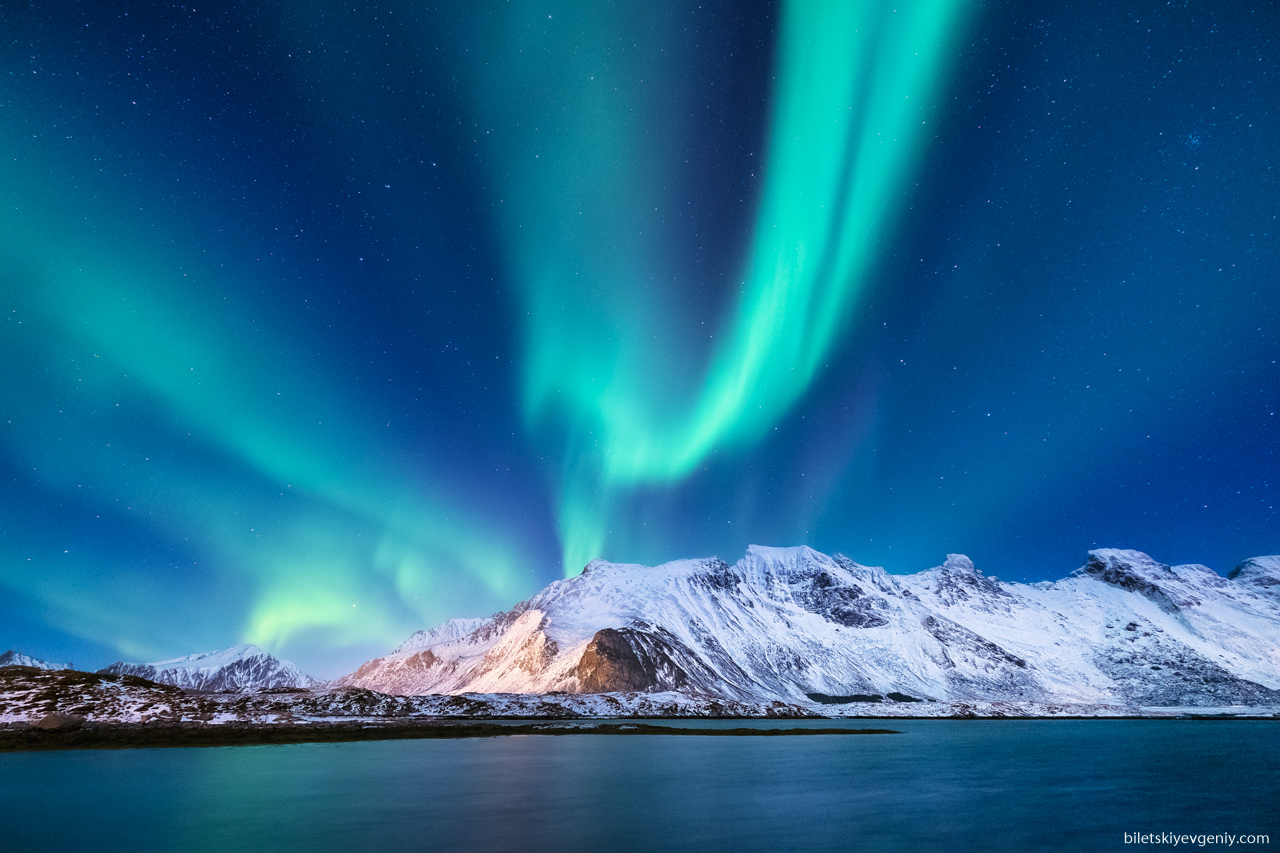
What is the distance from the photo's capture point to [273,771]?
159 ft

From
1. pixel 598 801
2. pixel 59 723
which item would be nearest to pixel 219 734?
pixel 59 723

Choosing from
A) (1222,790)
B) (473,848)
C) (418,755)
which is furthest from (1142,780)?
(418,755)

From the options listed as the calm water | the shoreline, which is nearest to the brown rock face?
the shoreline

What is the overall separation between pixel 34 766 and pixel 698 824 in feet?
186

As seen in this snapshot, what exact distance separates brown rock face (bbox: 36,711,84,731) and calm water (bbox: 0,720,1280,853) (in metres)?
17.2

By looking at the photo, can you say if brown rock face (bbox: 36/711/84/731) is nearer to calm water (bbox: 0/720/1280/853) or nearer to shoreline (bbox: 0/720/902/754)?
shoreline (bbox: 0/720/902/754)

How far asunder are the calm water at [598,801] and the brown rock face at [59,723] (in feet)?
56.4

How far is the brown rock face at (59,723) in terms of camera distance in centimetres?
7325

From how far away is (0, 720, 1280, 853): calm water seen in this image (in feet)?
84.0

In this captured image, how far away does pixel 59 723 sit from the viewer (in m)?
73.7

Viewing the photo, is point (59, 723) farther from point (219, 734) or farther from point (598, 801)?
point (598, 801)

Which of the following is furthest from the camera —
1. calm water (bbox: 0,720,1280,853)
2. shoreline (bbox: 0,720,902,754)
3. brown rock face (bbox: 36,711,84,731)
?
brown rock face (bbox: 36,711,84,731)

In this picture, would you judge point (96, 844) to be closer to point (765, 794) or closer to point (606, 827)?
point (606, 827)

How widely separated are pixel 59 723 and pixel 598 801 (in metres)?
77.8
